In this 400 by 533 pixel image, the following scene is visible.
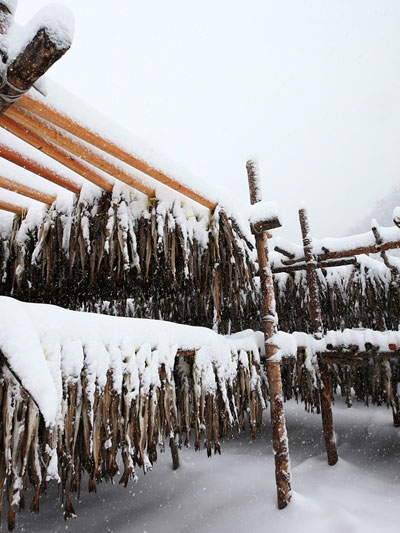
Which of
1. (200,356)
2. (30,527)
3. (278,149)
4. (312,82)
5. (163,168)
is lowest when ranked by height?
(30,527)

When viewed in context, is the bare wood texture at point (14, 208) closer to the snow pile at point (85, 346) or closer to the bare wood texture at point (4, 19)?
the snow pile at point (85, 346)

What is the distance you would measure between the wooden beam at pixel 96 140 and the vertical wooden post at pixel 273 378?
127 centimetres

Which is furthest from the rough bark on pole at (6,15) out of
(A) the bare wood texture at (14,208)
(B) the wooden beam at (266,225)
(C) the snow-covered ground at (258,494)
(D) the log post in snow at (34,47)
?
(C) the snow-covered ground at (258,494)

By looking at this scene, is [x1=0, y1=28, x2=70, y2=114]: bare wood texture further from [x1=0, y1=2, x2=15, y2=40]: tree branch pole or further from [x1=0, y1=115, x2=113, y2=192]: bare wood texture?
[x1=0, y1=115, x2=113, y2=192]: bare wood texture

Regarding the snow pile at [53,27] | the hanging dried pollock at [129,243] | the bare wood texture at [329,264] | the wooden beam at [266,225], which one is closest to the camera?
the snow pile at [53,27]

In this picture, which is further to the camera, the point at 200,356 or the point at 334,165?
the point at 334,165

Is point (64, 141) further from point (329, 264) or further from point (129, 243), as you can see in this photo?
point (329, 264)

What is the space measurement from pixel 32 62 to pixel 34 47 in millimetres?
55

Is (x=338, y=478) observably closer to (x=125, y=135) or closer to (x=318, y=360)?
(x=318, y=360)

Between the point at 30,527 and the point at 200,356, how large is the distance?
369 centimetres

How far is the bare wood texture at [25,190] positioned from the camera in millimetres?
2666

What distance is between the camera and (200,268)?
308 centimetres

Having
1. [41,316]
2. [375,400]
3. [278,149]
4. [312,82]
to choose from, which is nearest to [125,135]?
[41,316]

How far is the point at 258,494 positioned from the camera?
3.78 metres
